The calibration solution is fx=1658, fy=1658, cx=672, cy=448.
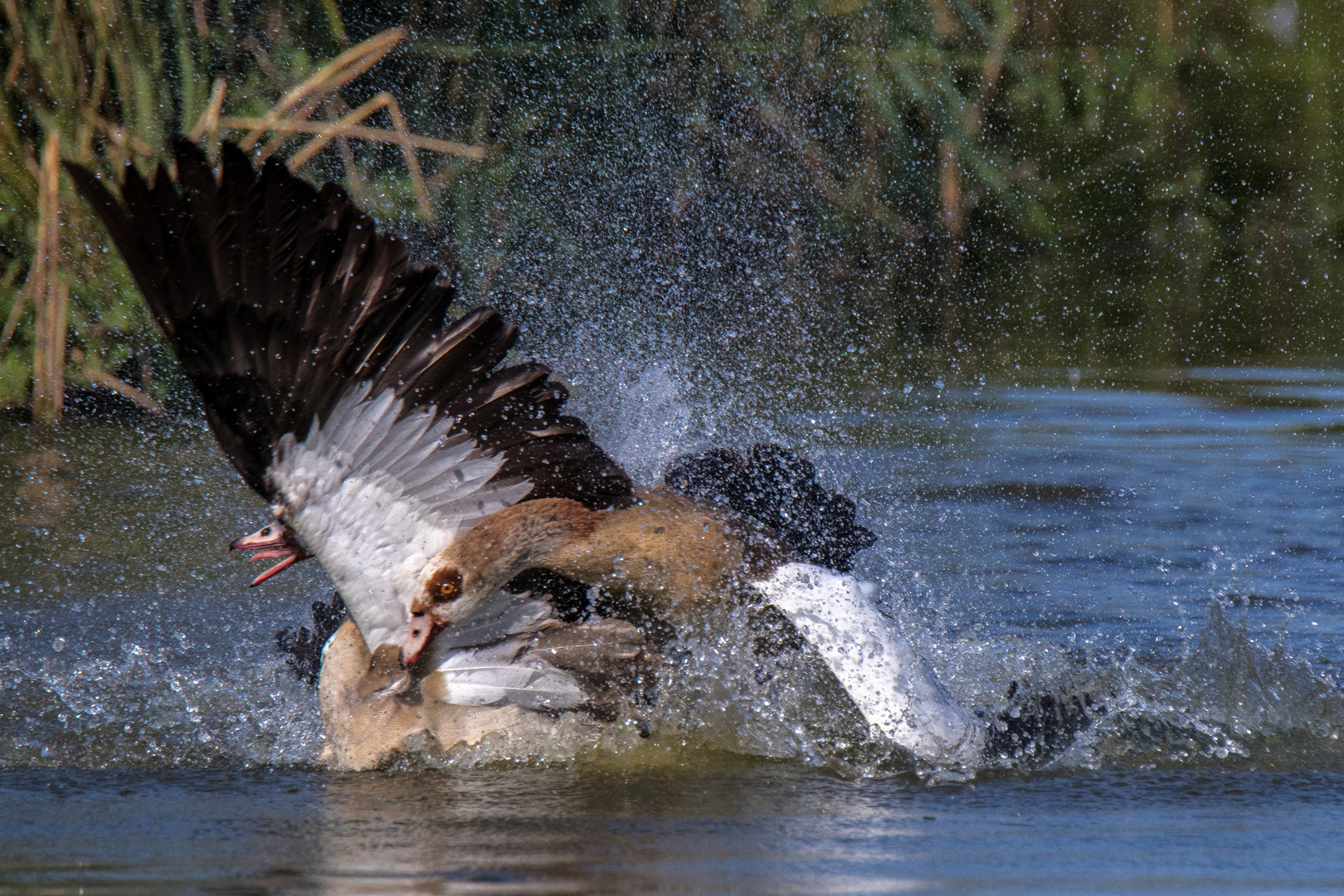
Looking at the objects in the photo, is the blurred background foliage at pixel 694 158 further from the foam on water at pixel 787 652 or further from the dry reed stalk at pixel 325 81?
the foam on water at pixel 787 652

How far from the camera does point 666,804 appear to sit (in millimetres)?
4023

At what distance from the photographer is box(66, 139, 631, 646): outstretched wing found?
4102mm

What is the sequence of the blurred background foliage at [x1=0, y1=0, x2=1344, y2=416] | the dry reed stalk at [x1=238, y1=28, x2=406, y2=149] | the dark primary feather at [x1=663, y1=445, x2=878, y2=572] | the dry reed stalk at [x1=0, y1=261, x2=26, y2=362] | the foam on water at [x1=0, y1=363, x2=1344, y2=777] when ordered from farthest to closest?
the dry reed stalk at [x1=238, y1=28, x2=406, y2=149]
the blurred background foliage at [x1=0, y1=0, x2=1344, y2=416]
the dry reed stalk at [x1=0, y1=261, x2=26, y2=362]
the dark primary feather at [x1=663, y1=445, x2=878, y2=572]
the foam on water at [x1=0, y1=363, x2=1344, y2=777]

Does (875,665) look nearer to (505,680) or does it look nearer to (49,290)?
(505,680)

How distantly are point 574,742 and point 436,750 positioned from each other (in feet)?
1.25

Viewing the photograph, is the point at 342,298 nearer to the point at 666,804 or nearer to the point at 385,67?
the point at 666,804

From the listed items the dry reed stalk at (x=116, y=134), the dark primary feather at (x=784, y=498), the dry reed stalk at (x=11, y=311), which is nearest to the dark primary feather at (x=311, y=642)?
the dark primary feather at (x=784, y=498)

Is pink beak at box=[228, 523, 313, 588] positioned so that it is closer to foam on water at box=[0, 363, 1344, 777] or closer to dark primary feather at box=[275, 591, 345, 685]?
dark primary feather at box=[275, 591, 345, 685]

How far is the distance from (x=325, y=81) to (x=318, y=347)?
459cm

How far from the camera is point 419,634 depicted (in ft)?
14.6

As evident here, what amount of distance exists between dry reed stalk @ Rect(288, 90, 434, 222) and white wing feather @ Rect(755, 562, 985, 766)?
4.51 m

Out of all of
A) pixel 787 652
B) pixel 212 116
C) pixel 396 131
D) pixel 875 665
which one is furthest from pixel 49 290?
pixel 875 665

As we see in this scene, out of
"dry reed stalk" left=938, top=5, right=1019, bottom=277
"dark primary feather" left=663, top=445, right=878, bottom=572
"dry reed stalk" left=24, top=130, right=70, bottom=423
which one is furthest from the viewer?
"dry reed stalk" left=938, top=5, right=1019, bottom=277

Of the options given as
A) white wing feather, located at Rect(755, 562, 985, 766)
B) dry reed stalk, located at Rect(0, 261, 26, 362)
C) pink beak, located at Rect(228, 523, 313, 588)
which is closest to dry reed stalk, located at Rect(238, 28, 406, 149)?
dry reed stalk, located at Rect(0, 261, 26, 362)
